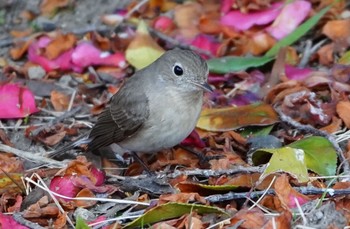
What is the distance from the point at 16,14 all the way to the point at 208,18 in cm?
197

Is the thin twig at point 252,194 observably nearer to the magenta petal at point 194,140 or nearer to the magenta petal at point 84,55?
the magenta petal at point 194,140

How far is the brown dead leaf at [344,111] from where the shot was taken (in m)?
6.37

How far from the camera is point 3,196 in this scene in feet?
19.1

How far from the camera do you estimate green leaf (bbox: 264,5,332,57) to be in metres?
7.51

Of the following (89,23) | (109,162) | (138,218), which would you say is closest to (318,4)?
(89,23)

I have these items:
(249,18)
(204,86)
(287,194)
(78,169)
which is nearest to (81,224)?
(78,169)

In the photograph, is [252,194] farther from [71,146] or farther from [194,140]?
[71,146]

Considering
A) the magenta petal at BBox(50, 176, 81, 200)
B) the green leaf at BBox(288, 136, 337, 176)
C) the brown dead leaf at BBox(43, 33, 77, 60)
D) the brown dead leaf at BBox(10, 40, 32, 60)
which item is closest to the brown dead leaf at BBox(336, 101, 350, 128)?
the green leaf at BBox(288, 136, 337, 176)

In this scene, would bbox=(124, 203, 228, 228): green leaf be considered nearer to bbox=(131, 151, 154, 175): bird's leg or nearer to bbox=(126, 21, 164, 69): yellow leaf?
bbox=(131, 151, 154, 175): bird's leg

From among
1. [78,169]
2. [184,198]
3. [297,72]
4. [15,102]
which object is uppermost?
[184,198]

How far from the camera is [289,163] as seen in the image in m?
5.57

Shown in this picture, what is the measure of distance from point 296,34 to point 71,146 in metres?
2.24

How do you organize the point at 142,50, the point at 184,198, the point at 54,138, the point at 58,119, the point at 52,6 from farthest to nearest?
the point at 52,6 → the point at 142,50 → the point at 58,119 → the point at 54,138 → the point at 184,198

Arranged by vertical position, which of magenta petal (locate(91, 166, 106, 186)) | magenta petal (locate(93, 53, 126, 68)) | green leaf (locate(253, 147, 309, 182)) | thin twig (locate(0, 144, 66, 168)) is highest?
green leaf (locate(253, 147, 309, 182))
